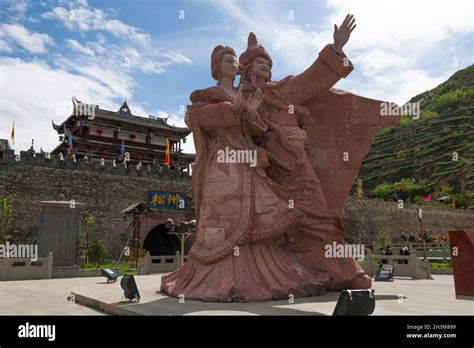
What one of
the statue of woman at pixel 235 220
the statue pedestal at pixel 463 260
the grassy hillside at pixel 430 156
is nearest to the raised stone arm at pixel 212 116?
the statue of woman at pixel 235 220

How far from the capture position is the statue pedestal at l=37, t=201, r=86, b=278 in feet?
50.3

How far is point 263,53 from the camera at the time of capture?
8.10m

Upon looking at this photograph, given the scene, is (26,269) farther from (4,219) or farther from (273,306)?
(273,306)

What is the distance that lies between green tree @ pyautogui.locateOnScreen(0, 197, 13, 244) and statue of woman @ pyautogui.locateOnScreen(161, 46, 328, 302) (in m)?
16.9

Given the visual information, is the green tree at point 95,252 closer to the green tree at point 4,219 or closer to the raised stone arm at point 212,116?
the green tree at point 4,219

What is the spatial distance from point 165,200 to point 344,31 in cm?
2195

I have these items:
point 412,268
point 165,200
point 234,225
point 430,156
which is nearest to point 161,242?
point 165,200

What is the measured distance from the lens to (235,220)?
6.75 metres

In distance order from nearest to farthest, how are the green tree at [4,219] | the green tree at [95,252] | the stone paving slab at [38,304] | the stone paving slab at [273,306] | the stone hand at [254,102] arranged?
the stone paving slab at [273,306], the stone paving slab at [38,304], the stone hand at [254,102], the green tree at [4,219], the green tree at [95,252]

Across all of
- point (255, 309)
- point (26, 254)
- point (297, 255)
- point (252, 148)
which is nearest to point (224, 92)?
point (252, 148)

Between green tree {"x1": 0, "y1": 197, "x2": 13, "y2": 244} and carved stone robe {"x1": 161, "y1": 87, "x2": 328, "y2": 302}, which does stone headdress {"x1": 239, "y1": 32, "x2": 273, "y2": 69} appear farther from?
green tree {"x1": 0, "y1": 197, "x2": 13, "y2": 244}

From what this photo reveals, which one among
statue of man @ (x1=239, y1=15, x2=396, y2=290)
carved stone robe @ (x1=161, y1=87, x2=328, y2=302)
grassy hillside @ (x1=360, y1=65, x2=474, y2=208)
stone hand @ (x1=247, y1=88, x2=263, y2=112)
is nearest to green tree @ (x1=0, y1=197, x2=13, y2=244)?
carved stone robe @ (x1=161, y1=87, x2=328, y2=302)

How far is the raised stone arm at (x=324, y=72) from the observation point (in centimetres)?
705

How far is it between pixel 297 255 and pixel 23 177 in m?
21.3
